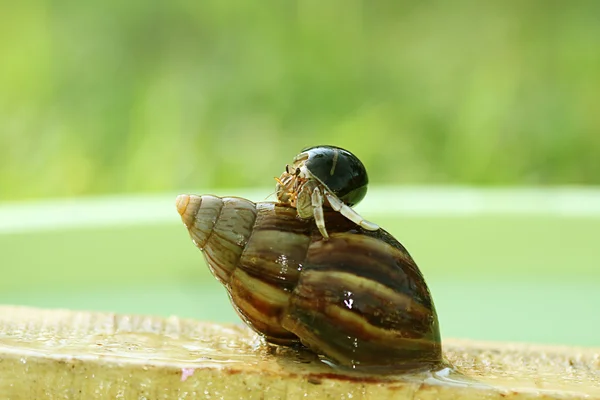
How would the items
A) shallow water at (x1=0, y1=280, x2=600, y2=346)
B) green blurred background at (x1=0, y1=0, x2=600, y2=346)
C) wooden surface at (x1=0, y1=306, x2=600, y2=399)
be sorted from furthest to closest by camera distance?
green blurred background at (x1=0, y1=0, x2=600, y2=346)
shallow water at (x1=0, y1=280, x2=600, y2=346)
wooden surface at (x1=0, y1=306, x2=600, y2=399)

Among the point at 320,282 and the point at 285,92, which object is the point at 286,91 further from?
the point at 320,282

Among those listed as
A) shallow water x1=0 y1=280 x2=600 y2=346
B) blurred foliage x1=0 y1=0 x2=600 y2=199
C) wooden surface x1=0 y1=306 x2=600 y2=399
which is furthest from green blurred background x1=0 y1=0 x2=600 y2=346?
wooden surface x1=0 y1=306 x2=600 y2=399

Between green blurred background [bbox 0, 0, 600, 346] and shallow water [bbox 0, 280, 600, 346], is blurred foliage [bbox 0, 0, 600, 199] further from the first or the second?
shallow water [bbox 0, 280, 600, 346]

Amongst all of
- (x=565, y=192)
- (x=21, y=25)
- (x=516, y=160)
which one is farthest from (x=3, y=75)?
(x=565, y=192)

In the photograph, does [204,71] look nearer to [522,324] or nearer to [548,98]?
[548,98]

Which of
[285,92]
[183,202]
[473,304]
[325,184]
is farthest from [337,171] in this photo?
[285,92]

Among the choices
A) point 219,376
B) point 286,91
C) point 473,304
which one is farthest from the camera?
point 286,91
